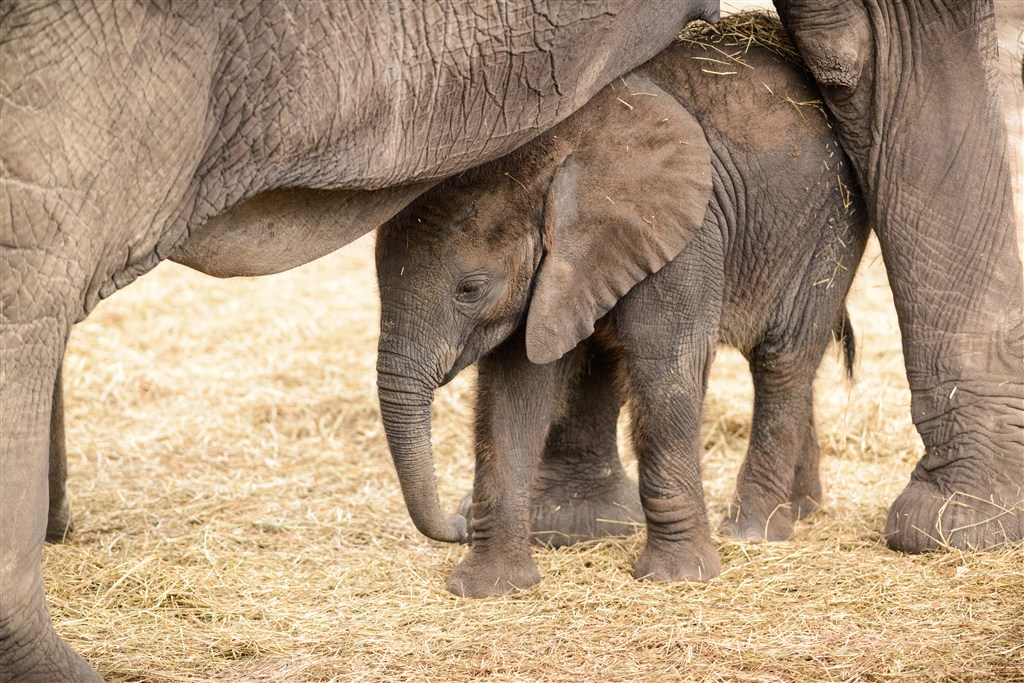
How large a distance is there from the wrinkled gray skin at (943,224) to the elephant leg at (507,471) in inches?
53.1

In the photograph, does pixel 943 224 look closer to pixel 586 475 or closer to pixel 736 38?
pixel 736 38

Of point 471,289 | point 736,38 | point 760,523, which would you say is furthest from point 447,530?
point 736,38

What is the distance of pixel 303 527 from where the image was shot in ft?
18.2

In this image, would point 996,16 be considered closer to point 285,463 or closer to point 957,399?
point 957,399

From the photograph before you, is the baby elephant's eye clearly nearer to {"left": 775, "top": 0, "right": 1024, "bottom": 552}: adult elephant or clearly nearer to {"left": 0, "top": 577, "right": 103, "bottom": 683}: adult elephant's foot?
{"left": 775, "top": 0, "right": 1024, "bottom": 552}: adult elephant

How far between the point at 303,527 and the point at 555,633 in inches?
58.7

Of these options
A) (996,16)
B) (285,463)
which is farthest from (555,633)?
(996,16)

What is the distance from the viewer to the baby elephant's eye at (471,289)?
4.58m

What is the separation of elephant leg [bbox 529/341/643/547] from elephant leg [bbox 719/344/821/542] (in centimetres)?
41

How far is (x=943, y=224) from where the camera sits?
199 inches

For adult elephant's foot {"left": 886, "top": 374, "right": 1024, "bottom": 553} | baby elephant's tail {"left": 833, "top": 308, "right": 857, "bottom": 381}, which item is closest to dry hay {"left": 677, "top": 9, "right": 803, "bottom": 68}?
baby elephant's tail {"left": 833, "top": 308, "right": 857, "bottom": 381}

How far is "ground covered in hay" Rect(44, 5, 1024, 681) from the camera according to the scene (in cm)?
415

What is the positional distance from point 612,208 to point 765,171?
0.66 meters

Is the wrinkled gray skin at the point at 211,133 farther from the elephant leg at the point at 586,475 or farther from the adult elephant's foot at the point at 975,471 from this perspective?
the adult elephant's foot at the point at 975,471
